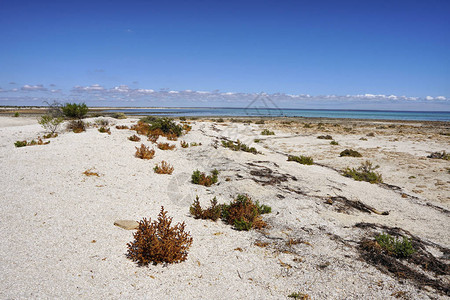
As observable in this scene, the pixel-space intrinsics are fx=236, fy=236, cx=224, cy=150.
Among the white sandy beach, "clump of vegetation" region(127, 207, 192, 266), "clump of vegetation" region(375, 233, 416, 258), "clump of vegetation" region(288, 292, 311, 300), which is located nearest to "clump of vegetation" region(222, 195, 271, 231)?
the white sandy beach

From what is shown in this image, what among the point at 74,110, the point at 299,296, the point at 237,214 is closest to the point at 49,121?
the point at 74,110

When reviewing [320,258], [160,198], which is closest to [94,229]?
[160,198]

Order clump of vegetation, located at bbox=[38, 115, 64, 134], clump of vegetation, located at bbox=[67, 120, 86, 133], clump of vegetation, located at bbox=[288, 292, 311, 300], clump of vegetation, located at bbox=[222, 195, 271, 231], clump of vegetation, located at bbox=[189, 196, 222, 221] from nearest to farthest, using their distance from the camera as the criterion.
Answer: clump of vegetation, located at bbox=[288, 292, 311, 300]
clump of vegetation, located at bbox=[222, 195, 271, 231]
clump of vegetation, located at bbox=[189, 196, 222, 221]
clump of vegetation, located at bbox=[38, 115, 64, 134]
clump of vegetation, located at bbox=[67, 120, 86, 133]

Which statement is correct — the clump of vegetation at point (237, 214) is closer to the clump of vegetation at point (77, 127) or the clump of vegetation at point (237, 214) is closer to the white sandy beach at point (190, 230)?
the white sandy beach at point (190, 230)

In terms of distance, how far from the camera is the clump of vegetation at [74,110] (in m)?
19.4

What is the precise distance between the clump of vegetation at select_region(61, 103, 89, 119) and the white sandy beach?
35.3ft

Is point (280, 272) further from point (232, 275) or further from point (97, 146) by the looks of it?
point (97, 146)

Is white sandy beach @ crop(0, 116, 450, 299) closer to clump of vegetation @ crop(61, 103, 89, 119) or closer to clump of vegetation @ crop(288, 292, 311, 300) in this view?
clump of vegetation @ crop(288, 292, 311, 300)

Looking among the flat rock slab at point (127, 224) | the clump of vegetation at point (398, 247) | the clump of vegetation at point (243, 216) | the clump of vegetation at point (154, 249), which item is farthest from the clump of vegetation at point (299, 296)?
the flat rock slab at point (127, 224)

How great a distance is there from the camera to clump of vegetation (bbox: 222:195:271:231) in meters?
5.30

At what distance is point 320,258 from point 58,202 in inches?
228

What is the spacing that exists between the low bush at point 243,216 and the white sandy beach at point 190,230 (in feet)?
0.63

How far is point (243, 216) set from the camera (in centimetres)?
549

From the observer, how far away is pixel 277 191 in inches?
308
